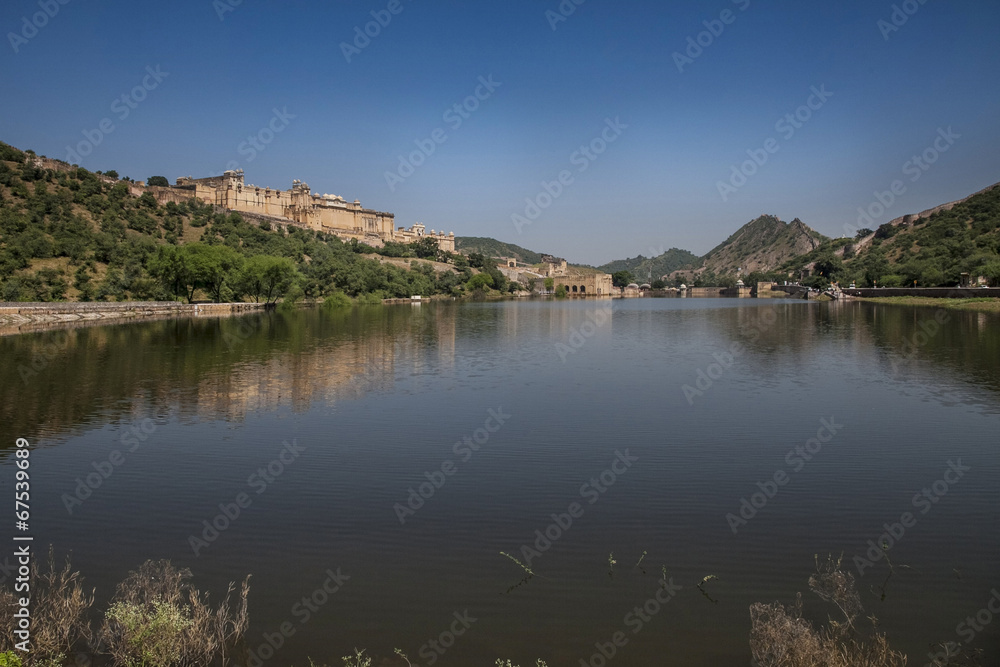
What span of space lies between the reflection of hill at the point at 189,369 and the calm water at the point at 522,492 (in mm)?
150

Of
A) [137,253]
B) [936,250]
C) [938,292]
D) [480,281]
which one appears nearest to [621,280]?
[480,281]

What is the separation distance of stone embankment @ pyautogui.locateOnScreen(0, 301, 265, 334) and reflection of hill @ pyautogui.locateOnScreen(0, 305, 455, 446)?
4458 mm

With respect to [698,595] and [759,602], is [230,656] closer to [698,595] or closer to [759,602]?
[698,595]

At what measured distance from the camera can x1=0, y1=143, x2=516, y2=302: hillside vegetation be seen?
4934 centimetres

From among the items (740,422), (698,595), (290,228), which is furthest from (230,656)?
(290,228)

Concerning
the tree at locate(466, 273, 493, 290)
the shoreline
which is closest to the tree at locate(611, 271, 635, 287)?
the tree at locate(466, 273, 493, 290)

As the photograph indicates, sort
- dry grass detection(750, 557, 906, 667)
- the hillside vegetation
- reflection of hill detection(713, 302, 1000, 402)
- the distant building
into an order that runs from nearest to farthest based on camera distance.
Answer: dry grass detection(750, 557, 906, 667)
reflection of hill detection(713, 302, 1000, 402)
the hillside vegetation
the distant building

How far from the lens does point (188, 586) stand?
6.50m

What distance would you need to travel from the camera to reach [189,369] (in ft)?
68.8

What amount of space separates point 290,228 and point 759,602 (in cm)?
10411

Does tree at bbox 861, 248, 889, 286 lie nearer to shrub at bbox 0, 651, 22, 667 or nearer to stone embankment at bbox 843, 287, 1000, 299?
stone embankment at bbox 843, 287, 1000, 299

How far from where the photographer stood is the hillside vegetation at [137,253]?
4934 centimetres

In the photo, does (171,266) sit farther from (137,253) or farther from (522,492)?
(522,492)

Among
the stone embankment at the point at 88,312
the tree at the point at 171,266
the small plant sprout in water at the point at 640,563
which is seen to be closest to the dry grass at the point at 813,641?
the small plant sprout in water at the point at 640,563
